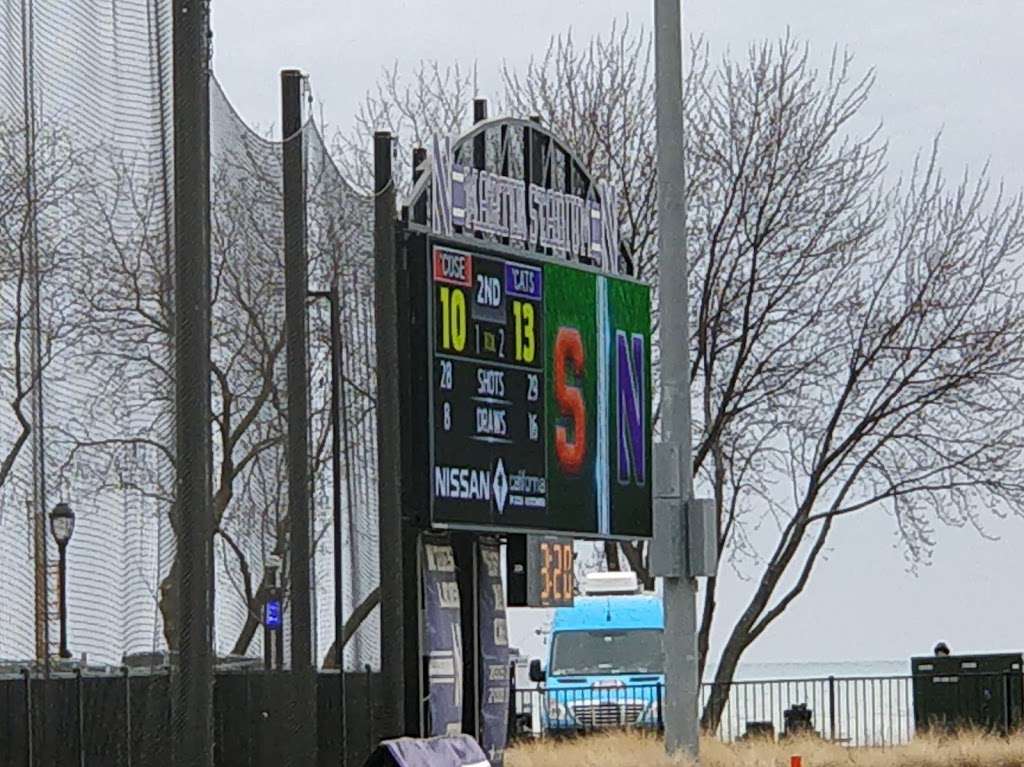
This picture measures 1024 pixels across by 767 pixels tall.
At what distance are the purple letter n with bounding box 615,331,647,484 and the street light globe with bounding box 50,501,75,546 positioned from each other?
8444mm

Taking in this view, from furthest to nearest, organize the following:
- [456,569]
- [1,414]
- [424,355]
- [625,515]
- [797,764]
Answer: [797,764], [625,515], [456,569], [424,355], [1,414]

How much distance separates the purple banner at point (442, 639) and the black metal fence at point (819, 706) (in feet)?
38.6

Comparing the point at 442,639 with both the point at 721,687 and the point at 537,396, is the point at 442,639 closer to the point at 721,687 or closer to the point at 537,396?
the point at 537,396

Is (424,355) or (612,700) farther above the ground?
(424,355)

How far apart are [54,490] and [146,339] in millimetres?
Answer: 945

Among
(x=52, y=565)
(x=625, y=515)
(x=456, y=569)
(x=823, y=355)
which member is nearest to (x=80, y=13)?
(x=52, y=565)

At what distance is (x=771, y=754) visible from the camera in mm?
20250

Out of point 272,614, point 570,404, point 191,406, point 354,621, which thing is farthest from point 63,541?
point 570,404

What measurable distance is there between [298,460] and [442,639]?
136 inches

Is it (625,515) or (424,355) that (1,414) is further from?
(625,515)

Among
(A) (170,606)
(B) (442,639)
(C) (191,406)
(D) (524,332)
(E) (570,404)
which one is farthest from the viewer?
(E) (570,404)

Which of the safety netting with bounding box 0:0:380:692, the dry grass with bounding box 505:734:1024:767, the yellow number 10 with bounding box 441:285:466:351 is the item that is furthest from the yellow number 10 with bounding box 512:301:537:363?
the safety netting with bounding box 0:0:380:692

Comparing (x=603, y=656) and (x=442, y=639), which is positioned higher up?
(x=442, y=639)

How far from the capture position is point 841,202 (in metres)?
31.7
